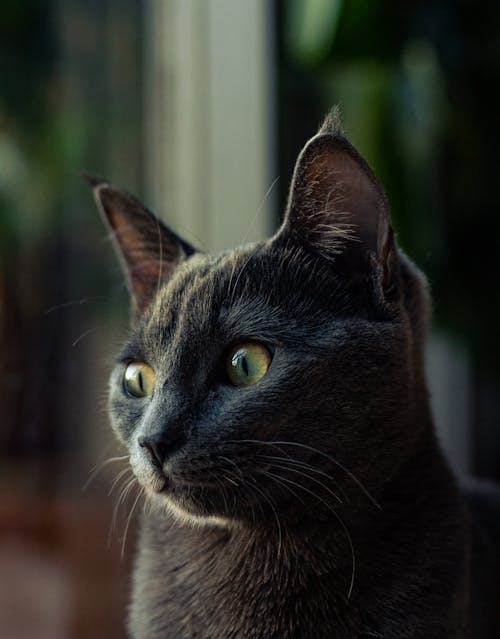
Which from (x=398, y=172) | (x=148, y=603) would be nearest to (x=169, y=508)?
(x=148, y=603)

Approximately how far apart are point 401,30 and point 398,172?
0.74ft

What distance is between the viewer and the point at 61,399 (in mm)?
1493

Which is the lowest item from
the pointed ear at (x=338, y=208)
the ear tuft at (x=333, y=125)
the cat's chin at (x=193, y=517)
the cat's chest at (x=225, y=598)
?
the cat's chest at (x=225, y=598)

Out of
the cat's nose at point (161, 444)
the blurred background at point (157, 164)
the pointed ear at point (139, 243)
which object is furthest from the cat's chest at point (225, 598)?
the blurred background at point (157, 164)

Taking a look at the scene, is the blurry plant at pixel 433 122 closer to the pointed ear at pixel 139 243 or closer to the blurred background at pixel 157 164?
the blurred background at pixel 157 164

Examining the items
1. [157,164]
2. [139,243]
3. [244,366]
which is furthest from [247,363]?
[157,164]

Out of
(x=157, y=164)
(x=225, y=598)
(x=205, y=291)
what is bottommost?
(x=225, y=598)

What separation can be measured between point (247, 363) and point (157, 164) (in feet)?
2.98

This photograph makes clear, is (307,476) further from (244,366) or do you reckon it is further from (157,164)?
(157,164)

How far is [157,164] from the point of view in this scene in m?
1.48

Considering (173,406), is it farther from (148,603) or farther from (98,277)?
(98,277)

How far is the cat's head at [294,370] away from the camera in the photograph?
0.61m

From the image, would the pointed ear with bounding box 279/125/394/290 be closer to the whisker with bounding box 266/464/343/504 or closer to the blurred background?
the whisker with bounding box 266/464/343/504

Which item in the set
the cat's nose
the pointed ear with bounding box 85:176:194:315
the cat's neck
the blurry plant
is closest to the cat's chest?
the cat's neck
